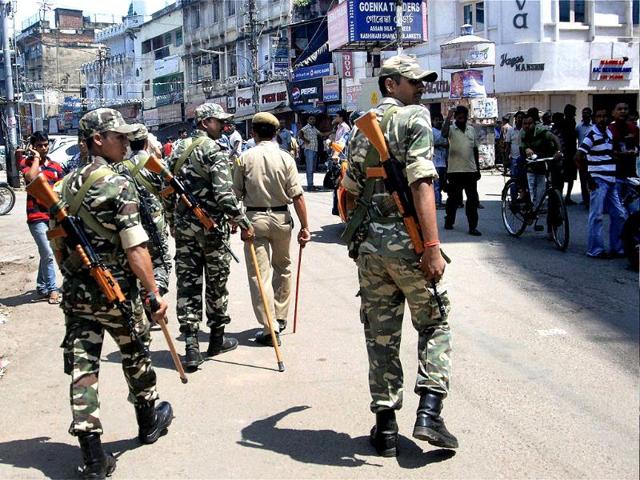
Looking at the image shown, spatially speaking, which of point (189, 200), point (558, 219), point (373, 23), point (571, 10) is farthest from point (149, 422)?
point (571, 10)

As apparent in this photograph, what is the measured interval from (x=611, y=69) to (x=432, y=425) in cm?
2813

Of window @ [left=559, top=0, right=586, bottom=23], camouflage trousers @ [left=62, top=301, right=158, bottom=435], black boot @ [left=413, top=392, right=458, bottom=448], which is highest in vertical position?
window @ [left=559, top=0, right=586, bottom=23]

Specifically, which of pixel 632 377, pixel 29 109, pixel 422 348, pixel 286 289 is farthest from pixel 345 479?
pixel 29 109

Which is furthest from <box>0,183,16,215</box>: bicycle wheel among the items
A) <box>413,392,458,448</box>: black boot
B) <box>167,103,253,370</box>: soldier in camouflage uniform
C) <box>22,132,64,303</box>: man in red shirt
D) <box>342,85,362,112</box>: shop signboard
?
<box>342,85,362,112</box>: shop signboard

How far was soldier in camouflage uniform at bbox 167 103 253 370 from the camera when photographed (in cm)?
579

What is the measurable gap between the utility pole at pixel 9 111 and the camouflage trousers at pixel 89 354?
24486 millimetres

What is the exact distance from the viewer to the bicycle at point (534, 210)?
976 centimetres

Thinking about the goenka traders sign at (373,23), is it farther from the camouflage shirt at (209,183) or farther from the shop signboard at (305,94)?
the camouflage shirt at (209,183)

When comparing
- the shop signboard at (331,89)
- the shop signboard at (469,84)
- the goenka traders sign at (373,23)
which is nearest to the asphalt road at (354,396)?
the shop signboard at (469,84)

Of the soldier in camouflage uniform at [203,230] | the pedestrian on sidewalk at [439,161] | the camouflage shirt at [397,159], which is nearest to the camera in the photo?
the camouflage shirt at [397,159]

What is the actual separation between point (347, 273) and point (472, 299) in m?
1.98

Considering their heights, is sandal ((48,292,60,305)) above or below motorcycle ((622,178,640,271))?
below

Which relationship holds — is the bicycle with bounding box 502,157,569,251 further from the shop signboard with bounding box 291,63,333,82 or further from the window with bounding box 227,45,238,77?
the window with bounding box 227,45,238,77

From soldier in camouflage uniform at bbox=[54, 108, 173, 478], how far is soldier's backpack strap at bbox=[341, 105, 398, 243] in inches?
43.5
